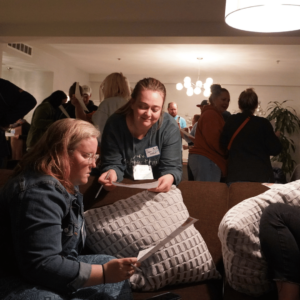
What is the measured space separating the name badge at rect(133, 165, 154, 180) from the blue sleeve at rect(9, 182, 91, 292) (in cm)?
80

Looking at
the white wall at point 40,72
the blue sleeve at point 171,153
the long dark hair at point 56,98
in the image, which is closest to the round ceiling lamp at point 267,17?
the blue sleeve at point 171,153

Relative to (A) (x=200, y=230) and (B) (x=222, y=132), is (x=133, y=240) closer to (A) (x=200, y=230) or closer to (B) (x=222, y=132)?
(A) (x=200, y=230)

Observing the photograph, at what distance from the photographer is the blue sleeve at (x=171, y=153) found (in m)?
1.93

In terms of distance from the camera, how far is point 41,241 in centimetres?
108

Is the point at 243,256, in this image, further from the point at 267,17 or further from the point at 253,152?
the point at 253,152

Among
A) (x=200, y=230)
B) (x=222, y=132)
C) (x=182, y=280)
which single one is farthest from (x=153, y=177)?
(x=222, y=132)

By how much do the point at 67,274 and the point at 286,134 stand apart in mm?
9727

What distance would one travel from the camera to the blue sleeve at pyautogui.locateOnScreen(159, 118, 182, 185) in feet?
6.33

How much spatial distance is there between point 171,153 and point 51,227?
→ 0.99 metres

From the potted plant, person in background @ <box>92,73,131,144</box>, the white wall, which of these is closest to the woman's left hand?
person in background @ <box>92,73,131,144</box>

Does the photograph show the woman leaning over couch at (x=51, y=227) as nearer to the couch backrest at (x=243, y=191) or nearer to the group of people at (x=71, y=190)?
the group of people at (x=71, y=190)

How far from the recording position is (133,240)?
1.59 m

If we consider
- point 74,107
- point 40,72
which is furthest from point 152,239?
point 40,72

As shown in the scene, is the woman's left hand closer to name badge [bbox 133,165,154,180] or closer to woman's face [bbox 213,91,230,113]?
name badge [bbox 133,165,154,180]
